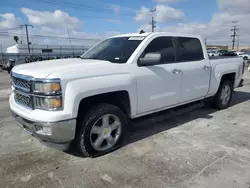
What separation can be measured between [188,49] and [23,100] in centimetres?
338

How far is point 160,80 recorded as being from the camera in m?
3.92

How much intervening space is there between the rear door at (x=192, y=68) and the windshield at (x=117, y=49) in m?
1.02

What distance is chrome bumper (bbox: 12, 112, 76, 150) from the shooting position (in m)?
2.79

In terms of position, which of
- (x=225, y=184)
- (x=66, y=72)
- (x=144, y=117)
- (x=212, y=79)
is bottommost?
(x=225, y=184)

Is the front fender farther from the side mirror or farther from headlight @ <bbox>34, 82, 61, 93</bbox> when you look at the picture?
the side mirror

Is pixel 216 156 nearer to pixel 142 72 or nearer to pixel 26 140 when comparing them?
pixel 142 72

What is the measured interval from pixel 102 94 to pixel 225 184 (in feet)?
6.53

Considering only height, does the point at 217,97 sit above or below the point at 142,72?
below

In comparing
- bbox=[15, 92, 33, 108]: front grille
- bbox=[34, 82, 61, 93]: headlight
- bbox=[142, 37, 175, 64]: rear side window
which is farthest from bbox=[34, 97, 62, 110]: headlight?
bbox=[142, 37, 175, 64]: rear side window

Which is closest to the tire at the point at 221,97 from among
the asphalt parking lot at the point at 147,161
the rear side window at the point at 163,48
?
the asphalt parking lot at the point at 147,161

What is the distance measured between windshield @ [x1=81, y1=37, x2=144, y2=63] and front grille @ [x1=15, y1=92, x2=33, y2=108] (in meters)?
1.42

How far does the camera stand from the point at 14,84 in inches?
134

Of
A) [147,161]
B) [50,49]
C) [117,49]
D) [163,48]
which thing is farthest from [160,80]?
[50,49]

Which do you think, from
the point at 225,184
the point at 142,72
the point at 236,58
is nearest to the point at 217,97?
the point at 236,58
